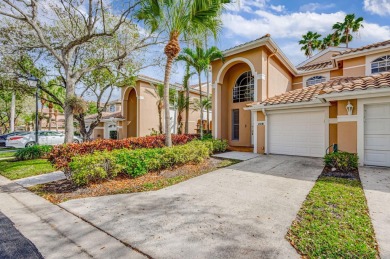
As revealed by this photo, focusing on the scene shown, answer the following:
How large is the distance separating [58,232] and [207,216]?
2.80 m

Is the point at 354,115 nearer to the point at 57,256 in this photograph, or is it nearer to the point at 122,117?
the point at 57,256

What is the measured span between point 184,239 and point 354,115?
8844 millimetres

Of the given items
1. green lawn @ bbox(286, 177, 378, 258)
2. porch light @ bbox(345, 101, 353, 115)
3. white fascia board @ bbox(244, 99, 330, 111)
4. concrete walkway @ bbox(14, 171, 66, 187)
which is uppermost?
white fascia board @ bbox(244, 99, 330, 111)

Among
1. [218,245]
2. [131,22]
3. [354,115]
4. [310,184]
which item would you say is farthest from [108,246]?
[131,22]

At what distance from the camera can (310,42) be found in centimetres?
2809

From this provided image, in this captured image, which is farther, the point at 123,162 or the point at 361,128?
the point at 361,128

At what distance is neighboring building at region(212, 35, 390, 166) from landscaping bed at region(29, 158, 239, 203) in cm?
625

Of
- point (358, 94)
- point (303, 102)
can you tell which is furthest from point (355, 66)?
point (358, 94)

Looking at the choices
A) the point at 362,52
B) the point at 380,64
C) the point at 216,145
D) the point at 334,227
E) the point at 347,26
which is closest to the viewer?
the point at 334,227

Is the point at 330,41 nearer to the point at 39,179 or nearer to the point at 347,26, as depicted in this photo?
the point at 347,26

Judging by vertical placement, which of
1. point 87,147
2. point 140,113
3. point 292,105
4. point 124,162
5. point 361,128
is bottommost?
point 124,162

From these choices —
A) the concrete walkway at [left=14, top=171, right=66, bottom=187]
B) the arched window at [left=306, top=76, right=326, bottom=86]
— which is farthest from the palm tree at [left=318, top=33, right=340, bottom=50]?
the concrete walkway at [left=14, top=171, right=66, bottom=187]

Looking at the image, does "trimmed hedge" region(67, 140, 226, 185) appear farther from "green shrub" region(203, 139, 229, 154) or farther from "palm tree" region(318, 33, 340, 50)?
"palm tree" region(318, 33, 340, 50)

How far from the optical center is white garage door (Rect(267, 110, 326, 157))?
34.3 feet
